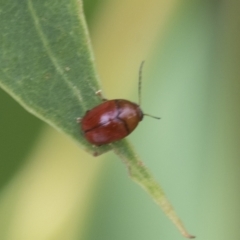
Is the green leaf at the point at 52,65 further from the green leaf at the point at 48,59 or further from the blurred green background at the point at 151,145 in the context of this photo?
the blurred green background at the point at 151,145

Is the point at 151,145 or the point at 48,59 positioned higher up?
the point at 48,59

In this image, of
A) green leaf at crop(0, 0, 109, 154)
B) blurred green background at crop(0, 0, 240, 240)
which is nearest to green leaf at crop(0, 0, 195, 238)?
green leaf at crop(0, 0, 109, 154)

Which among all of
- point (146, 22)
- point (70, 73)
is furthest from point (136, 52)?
point (70, 73)

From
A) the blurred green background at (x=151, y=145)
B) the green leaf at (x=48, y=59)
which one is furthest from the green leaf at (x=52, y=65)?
the blurred green background at (x=151, y=145)

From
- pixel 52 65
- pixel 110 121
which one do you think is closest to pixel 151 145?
pixel 110 121

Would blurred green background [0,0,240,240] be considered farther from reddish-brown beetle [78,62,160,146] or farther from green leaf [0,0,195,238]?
green leaf [0,0,195,238]

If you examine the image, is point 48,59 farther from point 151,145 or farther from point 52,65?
point 151,145
